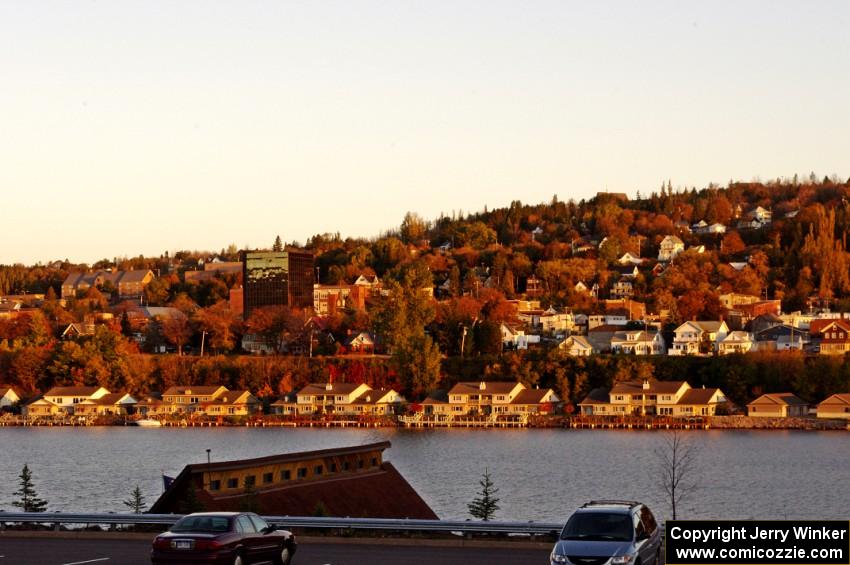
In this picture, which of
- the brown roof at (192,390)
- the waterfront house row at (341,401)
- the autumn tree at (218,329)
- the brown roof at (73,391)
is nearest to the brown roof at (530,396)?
the waterfront house row at (341,401)

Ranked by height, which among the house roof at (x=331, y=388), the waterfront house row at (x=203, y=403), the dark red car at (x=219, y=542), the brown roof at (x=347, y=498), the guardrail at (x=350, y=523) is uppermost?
the dark red car at (x=219, y=542)

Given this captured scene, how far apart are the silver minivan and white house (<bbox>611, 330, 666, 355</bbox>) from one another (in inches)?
3839

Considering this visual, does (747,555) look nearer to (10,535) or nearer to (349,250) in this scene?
(10,535)

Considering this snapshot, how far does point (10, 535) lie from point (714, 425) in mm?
71455

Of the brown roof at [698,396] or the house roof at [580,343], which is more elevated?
the house roof at [580,343]

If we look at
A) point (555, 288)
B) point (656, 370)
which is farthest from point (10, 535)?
point (555, 288)

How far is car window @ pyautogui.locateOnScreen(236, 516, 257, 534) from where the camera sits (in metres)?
17.0

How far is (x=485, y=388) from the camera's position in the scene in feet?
318

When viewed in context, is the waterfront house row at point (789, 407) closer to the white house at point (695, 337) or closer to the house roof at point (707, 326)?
the white house at point (695, 337)

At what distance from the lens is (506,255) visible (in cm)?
17100

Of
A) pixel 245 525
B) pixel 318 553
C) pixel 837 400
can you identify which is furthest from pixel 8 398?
pixel 245 525

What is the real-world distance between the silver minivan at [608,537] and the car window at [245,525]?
4032 mm

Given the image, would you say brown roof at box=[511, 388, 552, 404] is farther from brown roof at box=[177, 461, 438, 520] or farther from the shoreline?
brown roof at box=[177, 461, 438, 520]

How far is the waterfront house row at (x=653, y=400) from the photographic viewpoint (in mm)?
90438
